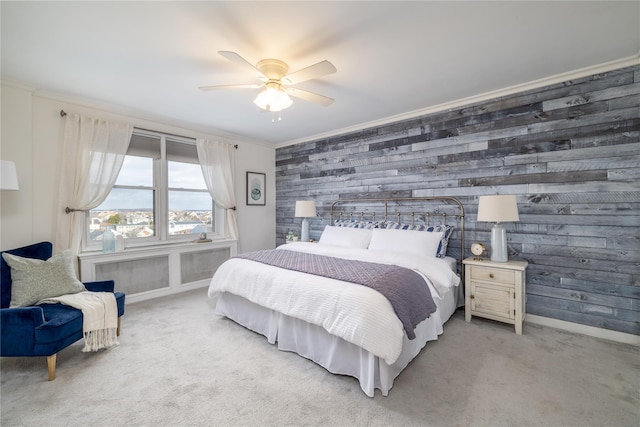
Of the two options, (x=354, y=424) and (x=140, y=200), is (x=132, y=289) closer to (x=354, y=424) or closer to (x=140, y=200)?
(x=140, y=200)

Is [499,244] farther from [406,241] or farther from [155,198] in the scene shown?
[155,198]

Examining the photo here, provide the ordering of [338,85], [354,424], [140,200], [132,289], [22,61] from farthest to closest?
1. [140,200]
2. [132,289]
3. [338,85]
4. [22,61]
5. [354,424]

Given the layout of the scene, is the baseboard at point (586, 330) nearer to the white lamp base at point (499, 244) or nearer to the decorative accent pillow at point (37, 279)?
the white lamp base at point (499, 244)

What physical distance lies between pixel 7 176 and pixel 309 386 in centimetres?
321

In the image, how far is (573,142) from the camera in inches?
110

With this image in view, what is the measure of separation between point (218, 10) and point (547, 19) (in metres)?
2.33

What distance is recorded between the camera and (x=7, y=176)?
2482 millimetres

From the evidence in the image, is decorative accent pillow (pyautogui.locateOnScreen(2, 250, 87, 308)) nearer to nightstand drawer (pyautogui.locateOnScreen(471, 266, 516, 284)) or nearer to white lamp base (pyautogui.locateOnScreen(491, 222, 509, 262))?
nightstand drawer (pyautogui.locateOnScreen(471, 266, 516, 284))

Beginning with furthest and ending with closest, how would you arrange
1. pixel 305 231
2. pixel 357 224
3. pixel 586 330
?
pixel 305 231
pixel 357 224
pixel 586 330

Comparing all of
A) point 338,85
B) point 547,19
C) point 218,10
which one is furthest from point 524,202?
point 218,10

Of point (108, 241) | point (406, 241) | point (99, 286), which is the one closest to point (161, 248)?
point (108, 241)

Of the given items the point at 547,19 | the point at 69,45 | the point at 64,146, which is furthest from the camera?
the point at 64,146

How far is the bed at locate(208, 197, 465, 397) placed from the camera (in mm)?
1888

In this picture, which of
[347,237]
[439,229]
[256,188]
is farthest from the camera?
[256,188]
